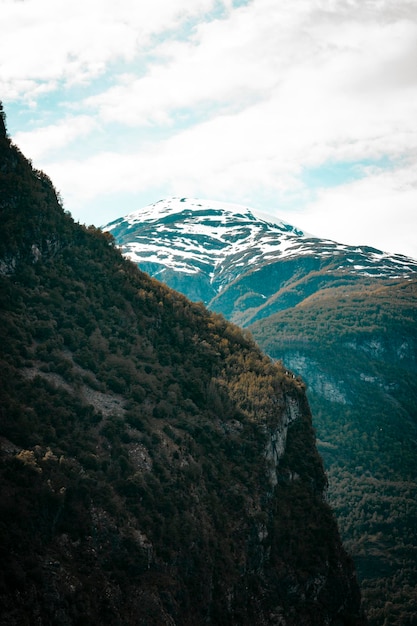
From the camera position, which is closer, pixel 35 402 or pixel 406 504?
pixel 35 402

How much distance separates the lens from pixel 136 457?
61.2 meters

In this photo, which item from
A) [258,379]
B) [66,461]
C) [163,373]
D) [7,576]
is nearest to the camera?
[7,576]

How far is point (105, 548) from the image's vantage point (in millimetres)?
48344

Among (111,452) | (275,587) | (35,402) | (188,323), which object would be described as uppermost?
(188,323)

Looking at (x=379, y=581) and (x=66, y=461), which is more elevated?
(x=66, y=461)

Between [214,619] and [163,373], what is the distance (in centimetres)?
3444

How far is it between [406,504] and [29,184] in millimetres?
171370

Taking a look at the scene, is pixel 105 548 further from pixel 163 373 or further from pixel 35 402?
pixel 163 373

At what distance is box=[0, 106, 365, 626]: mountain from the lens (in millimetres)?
45906

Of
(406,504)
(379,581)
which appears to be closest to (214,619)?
(379,581)

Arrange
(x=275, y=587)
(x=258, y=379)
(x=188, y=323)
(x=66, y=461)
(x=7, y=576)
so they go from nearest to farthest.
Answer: (x=7, y=576) → (x=66, y=461) → (x=275, y=587) → (x=258, y=379) → (x=188, y=323)

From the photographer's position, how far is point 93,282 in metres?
89.5

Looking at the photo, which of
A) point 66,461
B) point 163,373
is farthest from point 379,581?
point 66,461

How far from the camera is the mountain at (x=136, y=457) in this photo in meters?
45.9
